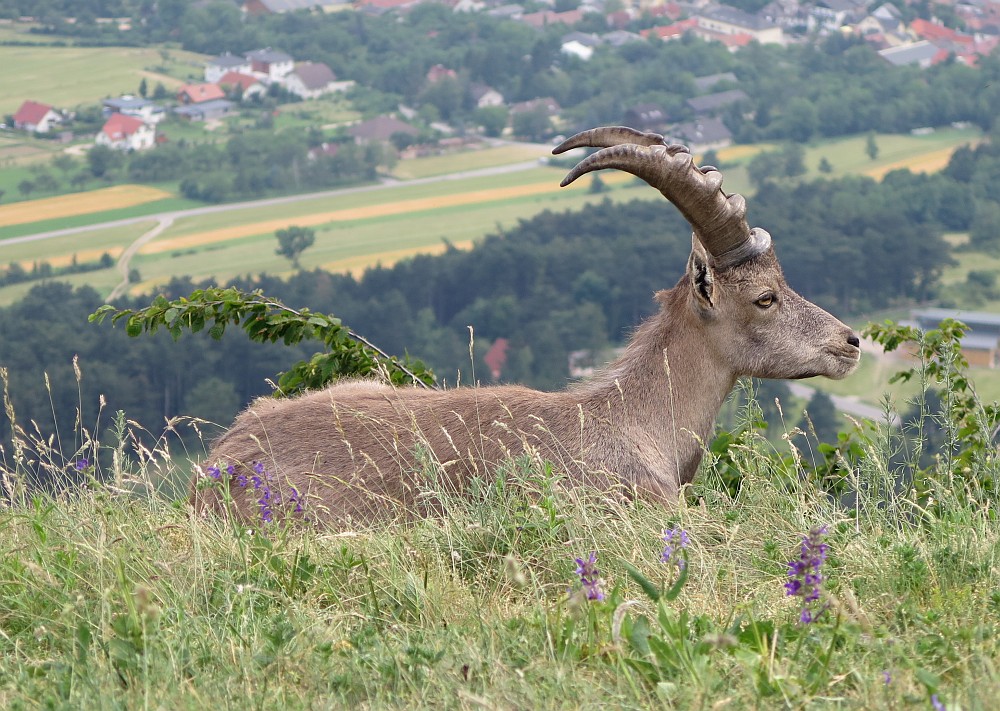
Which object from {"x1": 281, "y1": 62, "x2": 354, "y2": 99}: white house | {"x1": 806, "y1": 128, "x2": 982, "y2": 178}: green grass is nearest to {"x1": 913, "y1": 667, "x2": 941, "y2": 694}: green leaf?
{"x1": 806, "y1": 128, "x2": 982, "y2": 178}: green grass

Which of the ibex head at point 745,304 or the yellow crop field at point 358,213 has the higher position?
the ibex head at point 745,304

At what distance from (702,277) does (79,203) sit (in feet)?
256

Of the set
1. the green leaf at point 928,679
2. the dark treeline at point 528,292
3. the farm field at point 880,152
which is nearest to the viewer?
the green leaf at point 928,679

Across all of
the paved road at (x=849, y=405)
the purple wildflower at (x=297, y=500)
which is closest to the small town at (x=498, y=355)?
the purple wildflower at (x=297, y=500)

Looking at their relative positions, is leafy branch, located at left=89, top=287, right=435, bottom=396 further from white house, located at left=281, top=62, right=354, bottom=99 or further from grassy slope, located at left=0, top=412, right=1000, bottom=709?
white house, located at left=281, top=62, right=354, bottom=99

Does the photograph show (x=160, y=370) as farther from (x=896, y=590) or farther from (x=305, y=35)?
(x=305, y=35)

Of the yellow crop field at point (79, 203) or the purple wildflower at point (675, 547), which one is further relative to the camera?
the yellow crop field at point (79, 203)

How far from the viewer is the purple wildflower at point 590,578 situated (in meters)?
4.12

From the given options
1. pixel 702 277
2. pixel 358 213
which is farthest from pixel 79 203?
pixel 702 277

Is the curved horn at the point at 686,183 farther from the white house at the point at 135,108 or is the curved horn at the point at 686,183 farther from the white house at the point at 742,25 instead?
the white house at the point at 742,25

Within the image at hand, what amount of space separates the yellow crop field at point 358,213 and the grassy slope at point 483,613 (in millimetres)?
69226

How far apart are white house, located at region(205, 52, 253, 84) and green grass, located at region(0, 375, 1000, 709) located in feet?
355

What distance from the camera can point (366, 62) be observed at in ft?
388

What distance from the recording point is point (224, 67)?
110 metres
